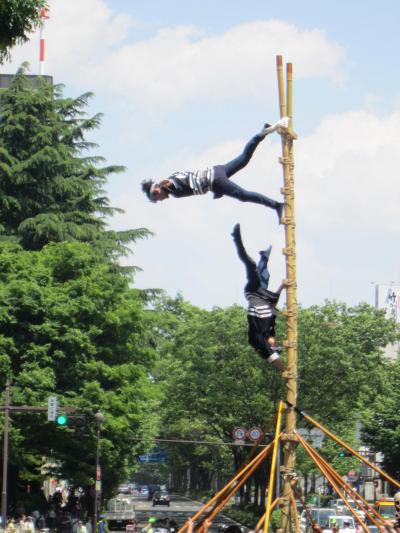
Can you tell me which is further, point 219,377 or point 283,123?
point 219,377

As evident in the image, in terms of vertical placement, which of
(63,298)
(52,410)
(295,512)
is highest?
(63,298)

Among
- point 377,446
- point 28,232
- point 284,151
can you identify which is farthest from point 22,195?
point 284,151

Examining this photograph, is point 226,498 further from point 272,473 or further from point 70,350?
point 70,350

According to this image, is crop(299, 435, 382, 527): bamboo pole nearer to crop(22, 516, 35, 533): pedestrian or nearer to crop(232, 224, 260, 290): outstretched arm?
crop(232, 224, 260, 290): outstretched arm

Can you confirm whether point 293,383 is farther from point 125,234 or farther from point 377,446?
point 377,446

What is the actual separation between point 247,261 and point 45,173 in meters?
41.1

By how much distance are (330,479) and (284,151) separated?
3911 millimetres

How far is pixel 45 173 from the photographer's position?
53.9 meters

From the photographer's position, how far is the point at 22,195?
54281 mm

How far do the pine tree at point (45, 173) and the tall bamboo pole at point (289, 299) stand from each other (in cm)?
3909

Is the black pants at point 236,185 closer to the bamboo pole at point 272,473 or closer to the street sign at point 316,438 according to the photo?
the bamboo pole at point 272,473

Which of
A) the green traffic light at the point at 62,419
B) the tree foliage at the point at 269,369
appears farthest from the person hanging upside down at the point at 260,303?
the tree foliage at the point at 269,369

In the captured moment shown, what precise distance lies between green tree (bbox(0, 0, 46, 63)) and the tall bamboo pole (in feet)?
29.5

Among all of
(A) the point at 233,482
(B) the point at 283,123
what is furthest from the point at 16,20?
(A) the point at 233,482
